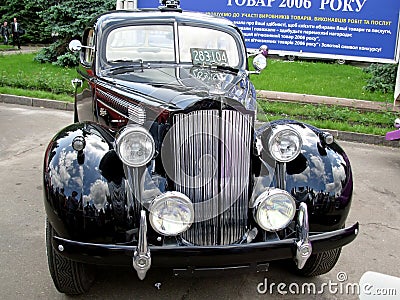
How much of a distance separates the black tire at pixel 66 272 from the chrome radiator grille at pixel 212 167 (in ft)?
2.57

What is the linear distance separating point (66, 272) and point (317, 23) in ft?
27.9

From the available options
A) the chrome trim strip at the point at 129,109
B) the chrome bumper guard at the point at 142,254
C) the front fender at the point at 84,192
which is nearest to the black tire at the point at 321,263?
the chrome bumper guard at the point at 142,254

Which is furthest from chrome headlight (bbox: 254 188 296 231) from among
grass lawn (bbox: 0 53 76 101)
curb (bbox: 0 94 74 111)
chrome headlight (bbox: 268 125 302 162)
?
grass lawn (bbox: 0 53 76 101)

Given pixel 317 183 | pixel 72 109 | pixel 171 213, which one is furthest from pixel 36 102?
pixel 317 183

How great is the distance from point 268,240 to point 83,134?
4.63 feet

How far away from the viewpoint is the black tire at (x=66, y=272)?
3.06 metres

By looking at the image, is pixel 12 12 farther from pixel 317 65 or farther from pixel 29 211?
pixel 29 211

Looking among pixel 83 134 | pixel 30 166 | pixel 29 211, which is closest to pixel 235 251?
pixel 83 134

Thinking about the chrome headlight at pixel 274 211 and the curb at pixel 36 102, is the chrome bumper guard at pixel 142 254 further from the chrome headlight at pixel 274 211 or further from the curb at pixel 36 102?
the curb at pixel 36 102

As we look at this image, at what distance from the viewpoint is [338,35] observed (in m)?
9.98

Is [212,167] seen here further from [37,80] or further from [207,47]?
[37,80]

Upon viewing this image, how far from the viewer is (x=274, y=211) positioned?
9.53ft

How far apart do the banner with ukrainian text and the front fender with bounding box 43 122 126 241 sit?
318 inches

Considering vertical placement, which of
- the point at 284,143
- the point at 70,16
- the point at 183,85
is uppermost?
the point at 70,16
